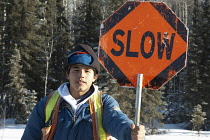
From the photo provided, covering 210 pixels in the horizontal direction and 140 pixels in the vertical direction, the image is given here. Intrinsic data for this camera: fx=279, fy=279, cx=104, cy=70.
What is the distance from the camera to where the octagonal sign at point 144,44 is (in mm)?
2209

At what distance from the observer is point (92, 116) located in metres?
2.11

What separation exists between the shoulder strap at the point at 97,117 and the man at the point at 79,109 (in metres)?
0.02

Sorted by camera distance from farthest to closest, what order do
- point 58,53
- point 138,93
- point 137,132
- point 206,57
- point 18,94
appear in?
1. point 58,53
2. point 206,57
3. point 18,94
4. point 138,93
5. point 137,132

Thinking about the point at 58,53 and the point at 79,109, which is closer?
the point at 79,109

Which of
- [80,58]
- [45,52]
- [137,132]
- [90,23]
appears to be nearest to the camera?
[137,132]

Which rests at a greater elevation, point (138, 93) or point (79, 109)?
point (138, 93)

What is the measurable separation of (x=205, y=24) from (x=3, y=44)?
731 inches

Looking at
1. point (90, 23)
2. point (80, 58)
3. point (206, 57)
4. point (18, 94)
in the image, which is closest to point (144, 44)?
point (80, 58)

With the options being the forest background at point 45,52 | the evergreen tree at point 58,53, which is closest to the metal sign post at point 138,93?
the forest background at point 45,52

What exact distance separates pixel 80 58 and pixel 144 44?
525 millimetres

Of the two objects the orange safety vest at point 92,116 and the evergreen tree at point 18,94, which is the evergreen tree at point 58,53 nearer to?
the evergreen tree at point 18,94

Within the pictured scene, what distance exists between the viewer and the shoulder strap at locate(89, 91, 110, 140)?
81.9 inches

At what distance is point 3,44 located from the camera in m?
24.4

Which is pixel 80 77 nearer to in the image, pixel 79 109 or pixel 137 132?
pixel 79 109
